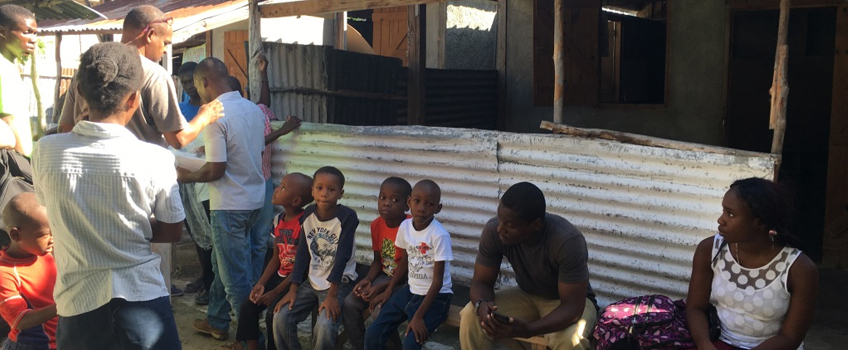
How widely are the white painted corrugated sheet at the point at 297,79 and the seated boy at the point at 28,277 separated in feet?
10.2

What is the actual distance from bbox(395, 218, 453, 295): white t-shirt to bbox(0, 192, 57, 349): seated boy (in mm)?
1732

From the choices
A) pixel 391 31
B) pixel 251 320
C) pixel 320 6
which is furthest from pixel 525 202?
pixel 391 31

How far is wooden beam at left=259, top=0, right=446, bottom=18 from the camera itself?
492 cm

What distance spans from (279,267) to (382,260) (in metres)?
0.67

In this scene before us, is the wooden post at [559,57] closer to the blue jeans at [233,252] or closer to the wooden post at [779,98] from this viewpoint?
the wooden post at [779,98]

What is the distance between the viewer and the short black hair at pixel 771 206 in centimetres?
299

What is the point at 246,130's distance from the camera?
4379 mm

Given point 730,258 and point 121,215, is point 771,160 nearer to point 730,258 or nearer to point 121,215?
point 730,258

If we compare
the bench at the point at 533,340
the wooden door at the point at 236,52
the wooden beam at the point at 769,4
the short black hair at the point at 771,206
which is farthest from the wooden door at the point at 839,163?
the wooden door at the point at 236,52

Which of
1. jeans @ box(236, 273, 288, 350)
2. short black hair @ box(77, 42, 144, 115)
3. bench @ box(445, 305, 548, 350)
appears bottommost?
jeans @ box(236, 273, 288, 350)

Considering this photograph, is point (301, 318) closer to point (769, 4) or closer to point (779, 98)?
point (779, 98)

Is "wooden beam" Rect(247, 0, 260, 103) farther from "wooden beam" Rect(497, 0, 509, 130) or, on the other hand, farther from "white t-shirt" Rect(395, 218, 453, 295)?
"wooden beam" Rect(497, 0, 509, 130)

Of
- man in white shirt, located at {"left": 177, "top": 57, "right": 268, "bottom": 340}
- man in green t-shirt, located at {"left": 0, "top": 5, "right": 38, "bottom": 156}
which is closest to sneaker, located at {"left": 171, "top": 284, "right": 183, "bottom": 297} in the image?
man in white shirt, located at {"left": 177, "top": 57, "right": 268, "bottom": 340}

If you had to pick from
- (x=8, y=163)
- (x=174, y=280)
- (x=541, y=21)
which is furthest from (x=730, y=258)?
(x=541, y=21)
